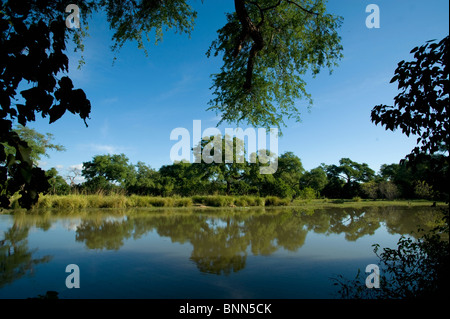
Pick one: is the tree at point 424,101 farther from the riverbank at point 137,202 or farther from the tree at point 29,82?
the riverbank at point 137,202

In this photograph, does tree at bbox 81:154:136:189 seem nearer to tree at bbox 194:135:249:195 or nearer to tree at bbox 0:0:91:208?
tree at bbox 194:135:249:195

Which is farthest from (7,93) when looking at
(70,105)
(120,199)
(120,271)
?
(120,199)

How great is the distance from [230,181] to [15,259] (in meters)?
23.4

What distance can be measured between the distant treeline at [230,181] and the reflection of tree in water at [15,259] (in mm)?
11190

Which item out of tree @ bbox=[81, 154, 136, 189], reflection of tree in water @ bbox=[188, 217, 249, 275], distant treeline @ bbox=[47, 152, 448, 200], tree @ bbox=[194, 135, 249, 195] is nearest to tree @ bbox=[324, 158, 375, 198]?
distant treeline @ bbox=[47, 152, 448, 200]

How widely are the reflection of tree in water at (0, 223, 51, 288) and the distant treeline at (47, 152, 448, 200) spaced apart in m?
11.2

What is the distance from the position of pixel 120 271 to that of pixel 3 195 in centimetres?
239

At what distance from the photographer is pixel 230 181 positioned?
27078 mm

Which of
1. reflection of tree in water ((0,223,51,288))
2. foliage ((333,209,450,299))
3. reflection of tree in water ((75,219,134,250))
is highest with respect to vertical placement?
foliage ((333,209,450,299))

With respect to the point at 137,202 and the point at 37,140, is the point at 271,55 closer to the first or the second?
the point at 137,202

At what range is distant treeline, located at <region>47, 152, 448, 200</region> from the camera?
26.2 metres

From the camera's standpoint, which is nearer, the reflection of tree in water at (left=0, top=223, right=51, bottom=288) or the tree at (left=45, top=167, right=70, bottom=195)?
the reflection of tree in water at (left=0, top=223, right=51, bottom=288)

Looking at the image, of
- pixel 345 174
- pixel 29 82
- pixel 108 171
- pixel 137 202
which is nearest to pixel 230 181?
pixel 137 202
